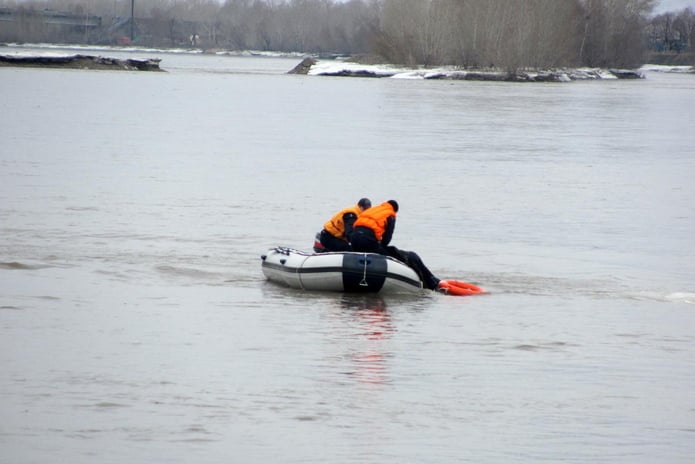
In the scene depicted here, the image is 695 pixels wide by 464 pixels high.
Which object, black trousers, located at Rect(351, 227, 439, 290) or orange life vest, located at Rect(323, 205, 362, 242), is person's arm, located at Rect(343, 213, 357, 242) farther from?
black trousers, located at Rect(351, 227, 439, 290)

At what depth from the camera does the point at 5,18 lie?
16838cm

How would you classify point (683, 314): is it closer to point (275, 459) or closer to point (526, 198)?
point (275, 459)

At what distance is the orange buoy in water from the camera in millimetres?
13688

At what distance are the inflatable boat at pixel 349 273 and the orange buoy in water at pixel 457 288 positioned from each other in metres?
0.27

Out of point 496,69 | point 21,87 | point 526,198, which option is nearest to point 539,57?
point 496,69

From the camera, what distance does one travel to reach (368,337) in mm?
11336

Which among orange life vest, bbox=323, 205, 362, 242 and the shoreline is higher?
the shoreline

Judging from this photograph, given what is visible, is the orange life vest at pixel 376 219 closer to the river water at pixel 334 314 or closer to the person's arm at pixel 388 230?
the person's arm at pixel 388 230

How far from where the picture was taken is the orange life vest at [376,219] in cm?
1345

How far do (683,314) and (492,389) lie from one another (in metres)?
4.47

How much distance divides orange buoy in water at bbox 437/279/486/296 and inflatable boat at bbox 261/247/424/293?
271mm

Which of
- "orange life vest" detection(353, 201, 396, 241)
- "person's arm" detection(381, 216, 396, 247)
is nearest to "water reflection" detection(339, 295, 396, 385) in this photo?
"person's arm" detection(381, 216, 396, 247)

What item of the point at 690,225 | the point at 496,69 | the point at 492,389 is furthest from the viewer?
the point at 496,69

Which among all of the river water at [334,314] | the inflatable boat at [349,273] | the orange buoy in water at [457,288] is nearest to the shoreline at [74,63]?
the river water at [334,314]
